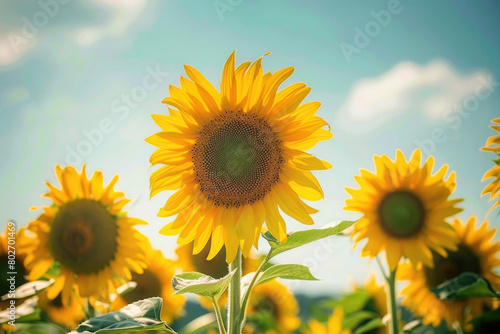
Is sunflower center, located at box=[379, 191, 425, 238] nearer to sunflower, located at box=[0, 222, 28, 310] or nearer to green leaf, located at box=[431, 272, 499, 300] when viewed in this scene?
green leaf, located at box=[431, 272, 499, 300]

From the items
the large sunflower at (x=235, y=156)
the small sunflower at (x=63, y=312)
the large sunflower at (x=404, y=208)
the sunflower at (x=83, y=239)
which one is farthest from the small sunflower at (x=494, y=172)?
the small sunflower at (x=63, y=312)

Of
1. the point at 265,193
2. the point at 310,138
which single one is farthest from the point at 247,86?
the point at 265,193

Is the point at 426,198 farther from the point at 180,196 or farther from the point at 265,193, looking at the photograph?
the point at 180,196

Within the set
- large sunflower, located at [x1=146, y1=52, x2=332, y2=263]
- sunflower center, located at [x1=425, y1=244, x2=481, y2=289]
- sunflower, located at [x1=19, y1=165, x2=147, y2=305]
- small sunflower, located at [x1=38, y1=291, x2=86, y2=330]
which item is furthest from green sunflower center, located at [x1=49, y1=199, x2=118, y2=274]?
sunflower center, located at [x1=425, y1=244, x2=481, y2=289]

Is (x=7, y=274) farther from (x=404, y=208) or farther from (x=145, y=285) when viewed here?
(x=404, y=208)

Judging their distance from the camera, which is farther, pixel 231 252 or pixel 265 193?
pixel 265 193
